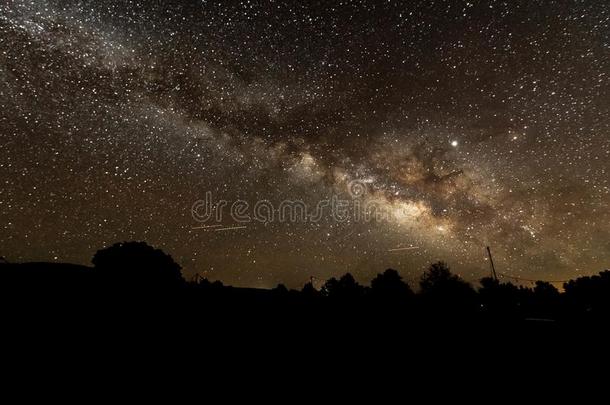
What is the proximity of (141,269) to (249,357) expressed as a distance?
62.4 ft

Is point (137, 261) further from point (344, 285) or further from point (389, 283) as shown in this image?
point (389, 283)

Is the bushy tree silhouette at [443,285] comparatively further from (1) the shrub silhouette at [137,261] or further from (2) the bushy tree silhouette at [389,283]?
(1) the shrub silhouette at [137,261]

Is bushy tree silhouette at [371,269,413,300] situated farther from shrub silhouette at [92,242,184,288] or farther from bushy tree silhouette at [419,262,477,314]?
shrub silhouette at [92,242,184,288]

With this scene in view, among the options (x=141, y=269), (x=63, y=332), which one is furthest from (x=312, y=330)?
(x=141, y=269)

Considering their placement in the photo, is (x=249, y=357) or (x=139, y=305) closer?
(x=249, y=357)

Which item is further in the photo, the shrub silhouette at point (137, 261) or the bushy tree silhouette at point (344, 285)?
the bushy tree silhouette at point (344, 285)

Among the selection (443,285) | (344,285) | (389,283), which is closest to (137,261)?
(344,285)

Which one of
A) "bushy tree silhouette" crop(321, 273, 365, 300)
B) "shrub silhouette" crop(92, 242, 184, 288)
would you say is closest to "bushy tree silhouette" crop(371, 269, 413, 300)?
"bushy tree silhouette" crop(321, 273, 365, 300)

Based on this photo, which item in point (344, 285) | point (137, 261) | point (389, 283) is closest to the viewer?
point (137, 261)

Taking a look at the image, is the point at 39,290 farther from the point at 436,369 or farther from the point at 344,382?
the point at 436,369

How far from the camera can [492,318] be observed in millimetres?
10609

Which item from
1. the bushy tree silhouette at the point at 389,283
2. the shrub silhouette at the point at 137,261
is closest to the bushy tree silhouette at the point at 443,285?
the bushy tree silhouette at the point at 389,283

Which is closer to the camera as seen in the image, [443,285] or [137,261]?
[137,261]

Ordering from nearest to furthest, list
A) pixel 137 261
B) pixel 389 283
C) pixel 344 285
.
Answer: pixel 137 261, pixel 389 283, pixel 344 285
